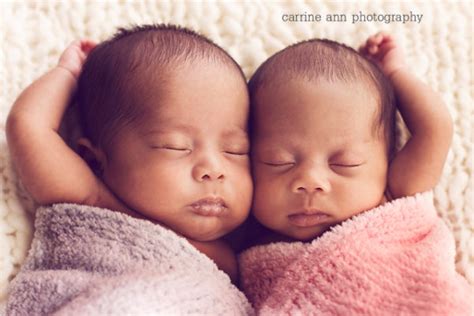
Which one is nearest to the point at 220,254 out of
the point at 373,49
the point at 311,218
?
the point at 311,218

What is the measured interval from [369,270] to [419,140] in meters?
0.29

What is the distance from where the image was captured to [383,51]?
53.7 inches

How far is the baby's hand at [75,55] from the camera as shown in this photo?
1.26 m

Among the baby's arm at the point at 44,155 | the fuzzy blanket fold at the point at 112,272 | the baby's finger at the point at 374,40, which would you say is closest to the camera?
the fuzzy blanket fold at the point at 112,272

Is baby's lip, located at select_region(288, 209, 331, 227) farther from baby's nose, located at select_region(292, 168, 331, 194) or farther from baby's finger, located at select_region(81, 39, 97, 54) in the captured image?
baby's finger, located at select_region(81, 39, 97, 54)

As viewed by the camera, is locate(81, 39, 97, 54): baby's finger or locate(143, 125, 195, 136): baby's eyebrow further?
locate(81, 39, 97, 54): baby's finger

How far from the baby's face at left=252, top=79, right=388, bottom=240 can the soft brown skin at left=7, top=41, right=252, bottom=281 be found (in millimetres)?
57

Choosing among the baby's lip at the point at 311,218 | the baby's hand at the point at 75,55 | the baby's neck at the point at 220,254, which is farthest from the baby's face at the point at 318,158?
the baby's hand at the point at 75,55

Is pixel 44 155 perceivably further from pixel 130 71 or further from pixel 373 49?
pixel 373 49

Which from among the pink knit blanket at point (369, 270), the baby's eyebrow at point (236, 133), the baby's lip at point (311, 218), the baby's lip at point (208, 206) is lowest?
the pink knit blanket at point (369, 270)

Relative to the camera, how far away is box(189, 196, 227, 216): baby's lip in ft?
3.68

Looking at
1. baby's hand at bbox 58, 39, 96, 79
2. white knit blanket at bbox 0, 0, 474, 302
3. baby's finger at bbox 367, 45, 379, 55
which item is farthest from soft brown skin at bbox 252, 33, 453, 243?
baby's hand at bbox 58, 39, 96, 79

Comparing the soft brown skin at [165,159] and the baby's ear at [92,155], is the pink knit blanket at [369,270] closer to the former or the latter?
the soft brown skin at [165,159]

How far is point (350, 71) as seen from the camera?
3.87 ft
